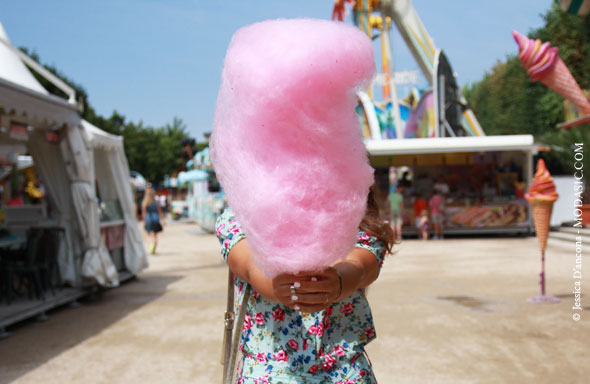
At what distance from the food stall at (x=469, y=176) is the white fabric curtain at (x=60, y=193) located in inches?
308

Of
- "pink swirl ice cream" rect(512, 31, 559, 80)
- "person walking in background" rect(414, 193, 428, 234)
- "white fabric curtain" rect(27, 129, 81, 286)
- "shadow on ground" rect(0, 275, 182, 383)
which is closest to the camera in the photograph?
"shadow on ground" rect(0, 275, 182, 383)

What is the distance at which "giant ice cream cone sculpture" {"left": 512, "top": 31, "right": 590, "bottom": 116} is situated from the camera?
916 cm

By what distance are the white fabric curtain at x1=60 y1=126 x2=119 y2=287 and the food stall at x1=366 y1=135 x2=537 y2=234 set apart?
7829 millimetres

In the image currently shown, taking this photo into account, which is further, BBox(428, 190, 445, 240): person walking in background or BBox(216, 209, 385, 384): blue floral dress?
BBox(428, 190, 445, 240): person walking in background

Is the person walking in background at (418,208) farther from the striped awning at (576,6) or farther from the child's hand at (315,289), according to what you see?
the child's hand at (315,289)

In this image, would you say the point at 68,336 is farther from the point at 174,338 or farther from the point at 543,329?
the point at 543,329

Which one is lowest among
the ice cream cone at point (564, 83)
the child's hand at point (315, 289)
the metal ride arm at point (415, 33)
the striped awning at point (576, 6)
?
the child's hand at point (315, 289)

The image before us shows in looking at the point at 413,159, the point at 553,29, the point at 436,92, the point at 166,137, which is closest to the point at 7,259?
the point at 413,159

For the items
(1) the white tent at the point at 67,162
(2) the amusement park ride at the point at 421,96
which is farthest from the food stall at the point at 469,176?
(1) the white tent at the point at 67,162

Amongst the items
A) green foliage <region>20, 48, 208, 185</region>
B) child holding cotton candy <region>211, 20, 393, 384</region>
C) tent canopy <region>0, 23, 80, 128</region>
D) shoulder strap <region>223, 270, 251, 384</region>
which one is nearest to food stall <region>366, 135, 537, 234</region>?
tent canopy <region>0, 23, 80, 128</region>

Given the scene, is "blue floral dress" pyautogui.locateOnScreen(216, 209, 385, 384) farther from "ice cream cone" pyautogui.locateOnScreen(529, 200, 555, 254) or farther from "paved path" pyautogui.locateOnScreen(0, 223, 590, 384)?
"ice cream cone" pyautogui.locateOnScreen(529, 200, 555, 254)

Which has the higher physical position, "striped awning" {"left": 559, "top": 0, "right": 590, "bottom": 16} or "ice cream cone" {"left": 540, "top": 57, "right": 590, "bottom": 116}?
"striped awning" {"left": 559, "top": 0, "right": 590, "bottom": 16}

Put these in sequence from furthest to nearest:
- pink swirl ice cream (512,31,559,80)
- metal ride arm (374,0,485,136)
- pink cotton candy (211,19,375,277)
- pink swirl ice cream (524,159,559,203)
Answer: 1. metal ride arm (374,0,485,136)
2. pink swirl ice cream (512,31,559,80)
3. pink swirl ice cream (524,159,559,203)
4. pink cotton candy (211,19,375,277)

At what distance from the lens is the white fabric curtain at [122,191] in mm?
8180
